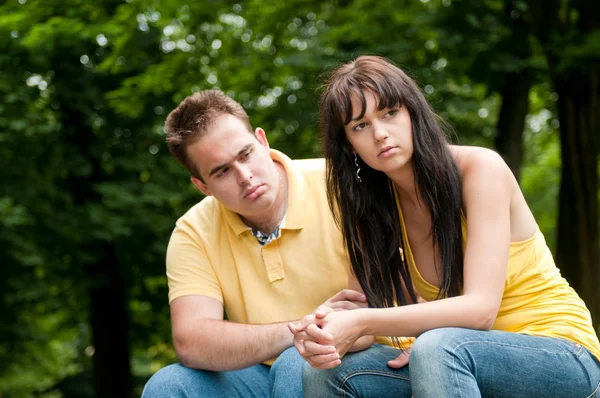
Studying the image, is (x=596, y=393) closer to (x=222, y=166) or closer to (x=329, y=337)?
(x=329, y=337)

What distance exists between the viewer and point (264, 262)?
10.2 feet

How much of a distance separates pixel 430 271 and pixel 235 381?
863mm

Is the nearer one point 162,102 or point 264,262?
point 264,262

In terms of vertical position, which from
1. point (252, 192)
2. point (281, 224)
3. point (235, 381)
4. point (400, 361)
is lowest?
point (235, 381)

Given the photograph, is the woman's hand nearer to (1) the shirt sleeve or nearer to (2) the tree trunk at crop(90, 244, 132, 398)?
(1) the shirt sleeve

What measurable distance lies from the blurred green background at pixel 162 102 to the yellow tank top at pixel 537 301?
4361 millimetres

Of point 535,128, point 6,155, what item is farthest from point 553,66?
point 535,128

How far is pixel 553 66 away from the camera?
6926mm

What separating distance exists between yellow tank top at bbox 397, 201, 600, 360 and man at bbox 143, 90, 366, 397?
760mm

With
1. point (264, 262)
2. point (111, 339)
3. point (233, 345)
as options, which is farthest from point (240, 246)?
point (111, 339)

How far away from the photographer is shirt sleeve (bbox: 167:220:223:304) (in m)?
3.09

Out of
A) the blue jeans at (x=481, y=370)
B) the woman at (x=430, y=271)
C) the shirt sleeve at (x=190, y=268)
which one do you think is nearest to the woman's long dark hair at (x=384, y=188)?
the woman at (x=430, y=271)

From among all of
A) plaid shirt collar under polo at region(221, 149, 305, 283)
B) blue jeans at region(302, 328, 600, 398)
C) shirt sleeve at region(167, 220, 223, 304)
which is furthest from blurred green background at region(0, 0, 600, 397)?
blue jeans at region(302, 328, 600, 398)

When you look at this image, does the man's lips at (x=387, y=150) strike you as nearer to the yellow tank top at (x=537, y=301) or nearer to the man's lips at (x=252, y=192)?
the yellow tank top at (x=537, y=301)
